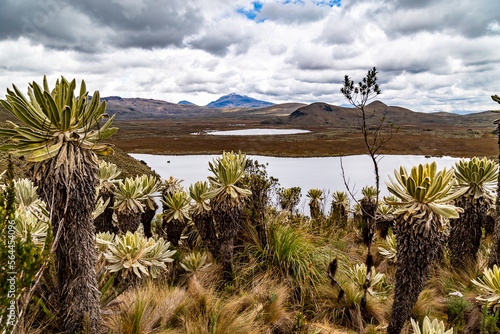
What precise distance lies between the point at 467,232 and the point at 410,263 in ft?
8.77

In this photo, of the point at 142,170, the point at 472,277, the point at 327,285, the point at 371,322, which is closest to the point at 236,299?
the point at 327,285

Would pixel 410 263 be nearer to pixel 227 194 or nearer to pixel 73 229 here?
pixel 227 194

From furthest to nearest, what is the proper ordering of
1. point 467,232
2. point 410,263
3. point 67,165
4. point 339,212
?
point 339,212, point 467,232, point 410,263, point 67,165

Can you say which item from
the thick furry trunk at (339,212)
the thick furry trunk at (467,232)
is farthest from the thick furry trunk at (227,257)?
the thick furry trunk at (339,212)

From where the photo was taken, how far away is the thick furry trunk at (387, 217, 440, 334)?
3.00 m

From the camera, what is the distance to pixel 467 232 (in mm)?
4902

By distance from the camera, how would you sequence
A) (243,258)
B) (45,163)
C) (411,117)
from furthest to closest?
(411,117) < (243,258) < (45,163)

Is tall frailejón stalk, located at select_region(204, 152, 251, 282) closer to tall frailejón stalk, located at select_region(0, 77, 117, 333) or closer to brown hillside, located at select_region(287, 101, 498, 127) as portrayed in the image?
tall frailejón stalk, located at select_region(0, 77, 117, 333)

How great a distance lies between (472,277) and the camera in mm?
5012

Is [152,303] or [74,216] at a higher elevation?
[74,216]

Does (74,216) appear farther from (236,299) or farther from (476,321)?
(476,321)

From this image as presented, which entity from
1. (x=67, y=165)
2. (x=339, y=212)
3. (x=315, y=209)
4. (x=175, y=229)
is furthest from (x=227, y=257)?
(x=339, y=212)

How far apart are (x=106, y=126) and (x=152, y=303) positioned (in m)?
2.20

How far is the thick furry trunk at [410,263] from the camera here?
2998 millimetres
